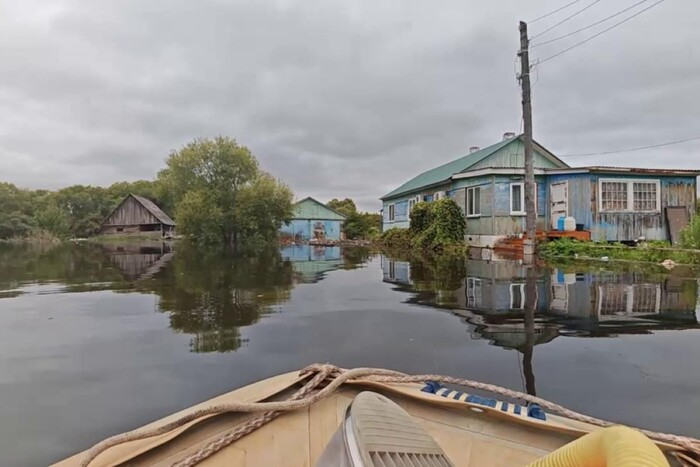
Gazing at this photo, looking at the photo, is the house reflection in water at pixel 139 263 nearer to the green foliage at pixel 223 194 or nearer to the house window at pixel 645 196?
the green foliage at pixel 223 194

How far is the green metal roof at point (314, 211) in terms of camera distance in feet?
133

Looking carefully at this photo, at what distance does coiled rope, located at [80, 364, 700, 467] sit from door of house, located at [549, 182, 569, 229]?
54.3 feet

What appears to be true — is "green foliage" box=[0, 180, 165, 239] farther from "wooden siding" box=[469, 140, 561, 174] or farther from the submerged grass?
the submerged grass

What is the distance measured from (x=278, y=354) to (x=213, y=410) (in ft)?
A: 8.05

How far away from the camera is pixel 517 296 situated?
275 inches

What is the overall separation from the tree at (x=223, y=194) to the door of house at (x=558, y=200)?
20249 millimetres

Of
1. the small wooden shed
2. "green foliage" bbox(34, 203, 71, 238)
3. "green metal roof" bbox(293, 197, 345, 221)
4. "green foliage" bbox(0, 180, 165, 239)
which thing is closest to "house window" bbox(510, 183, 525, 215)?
"green metal roof" bbox(293, 197, 345, 221)

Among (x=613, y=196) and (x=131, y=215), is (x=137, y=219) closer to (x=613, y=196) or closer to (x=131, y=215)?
(x=131, y=215)

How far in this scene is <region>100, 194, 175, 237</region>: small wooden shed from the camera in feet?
170

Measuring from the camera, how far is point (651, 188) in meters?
16.5

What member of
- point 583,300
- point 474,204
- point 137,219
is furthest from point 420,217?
point 137,219

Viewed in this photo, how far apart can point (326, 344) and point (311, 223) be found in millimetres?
36631

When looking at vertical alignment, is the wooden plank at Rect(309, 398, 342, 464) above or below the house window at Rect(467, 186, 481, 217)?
below

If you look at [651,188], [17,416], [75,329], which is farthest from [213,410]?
[651,188]
